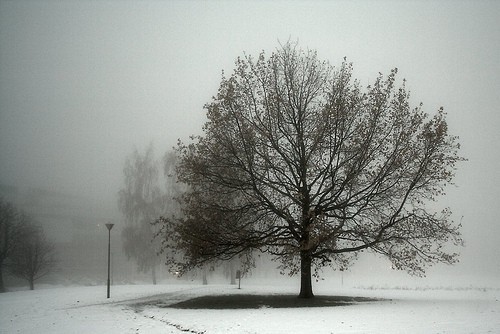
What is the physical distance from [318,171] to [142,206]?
28908 millimetres

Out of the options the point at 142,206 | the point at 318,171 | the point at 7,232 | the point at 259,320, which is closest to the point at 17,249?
the point at 7,232

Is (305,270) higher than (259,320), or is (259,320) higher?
(305,270)

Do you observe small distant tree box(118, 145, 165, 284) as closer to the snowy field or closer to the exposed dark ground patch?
the exposed dark ground patch

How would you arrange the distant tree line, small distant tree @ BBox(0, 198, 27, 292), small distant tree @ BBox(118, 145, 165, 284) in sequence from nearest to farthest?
1. small distant tree @ BBox(118, 145, 165, 284)
2. small distant tree @ BBox(0, 198, 27, 292)
3. the distant tree line

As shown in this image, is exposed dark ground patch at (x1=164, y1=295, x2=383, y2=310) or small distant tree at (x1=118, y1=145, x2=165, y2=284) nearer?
exposed dark ground patch at (x1=164, y1=295, x2=383, y2=310)

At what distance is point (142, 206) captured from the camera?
153ft

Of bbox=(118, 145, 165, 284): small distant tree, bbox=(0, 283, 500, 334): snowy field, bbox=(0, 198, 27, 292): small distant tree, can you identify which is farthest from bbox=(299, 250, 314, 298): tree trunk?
bbox=(0, 198, 27, 292): small distant tree

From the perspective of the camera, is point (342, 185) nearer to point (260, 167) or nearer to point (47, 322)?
point (260, 167)

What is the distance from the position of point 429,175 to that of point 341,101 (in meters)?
6.51

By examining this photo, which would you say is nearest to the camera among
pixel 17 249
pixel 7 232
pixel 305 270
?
pixel 305 270

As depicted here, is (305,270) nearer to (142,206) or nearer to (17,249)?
(142,206)

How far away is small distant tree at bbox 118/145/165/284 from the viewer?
4444 cm

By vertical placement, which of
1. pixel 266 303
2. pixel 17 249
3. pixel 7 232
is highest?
pixel 7 232

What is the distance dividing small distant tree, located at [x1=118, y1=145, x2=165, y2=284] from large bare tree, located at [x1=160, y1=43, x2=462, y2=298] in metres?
21.4
